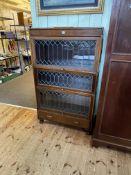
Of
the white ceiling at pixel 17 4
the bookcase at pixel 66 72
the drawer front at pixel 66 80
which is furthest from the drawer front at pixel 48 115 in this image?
the white ceiling at pixel 17 4

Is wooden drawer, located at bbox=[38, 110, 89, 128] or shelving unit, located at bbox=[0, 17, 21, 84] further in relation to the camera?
shelving unit, located at bbox=[0, 17, 21, 84]

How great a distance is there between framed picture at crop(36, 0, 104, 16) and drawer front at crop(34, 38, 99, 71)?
0.41m

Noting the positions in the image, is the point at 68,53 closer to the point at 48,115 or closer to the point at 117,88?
the point at 117,88

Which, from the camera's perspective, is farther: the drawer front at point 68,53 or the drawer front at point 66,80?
the drawer front at point 66,80

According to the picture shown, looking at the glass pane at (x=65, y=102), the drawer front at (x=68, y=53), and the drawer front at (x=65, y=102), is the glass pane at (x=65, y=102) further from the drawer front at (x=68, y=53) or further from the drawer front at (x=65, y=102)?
the drawer front at (x=68, y=53)

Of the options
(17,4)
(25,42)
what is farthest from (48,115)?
(17,4)

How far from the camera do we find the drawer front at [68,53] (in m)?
1.44

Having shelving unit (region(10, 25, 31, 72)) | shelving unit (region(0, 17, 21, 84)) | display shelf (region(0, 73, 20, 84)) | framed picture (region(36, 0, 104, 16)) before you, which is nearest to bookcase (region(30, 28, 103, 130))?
framed picture (region(36, 0, 104, 16))

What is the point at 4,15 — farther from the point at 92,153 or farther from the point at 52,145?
the point at 92,153

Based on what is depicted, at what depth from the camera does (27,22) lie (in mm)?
4332

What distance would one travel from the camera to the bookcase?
4.58ft

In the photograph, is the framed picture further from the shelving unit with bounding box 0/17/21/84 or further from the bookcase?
the shelving unit with bounding box 0/17/21/84

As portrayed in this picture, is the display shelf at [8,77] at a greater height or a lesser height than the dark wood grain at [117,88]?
lesser

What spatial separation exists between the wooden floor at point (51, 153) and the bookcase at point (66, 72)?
19 cm
